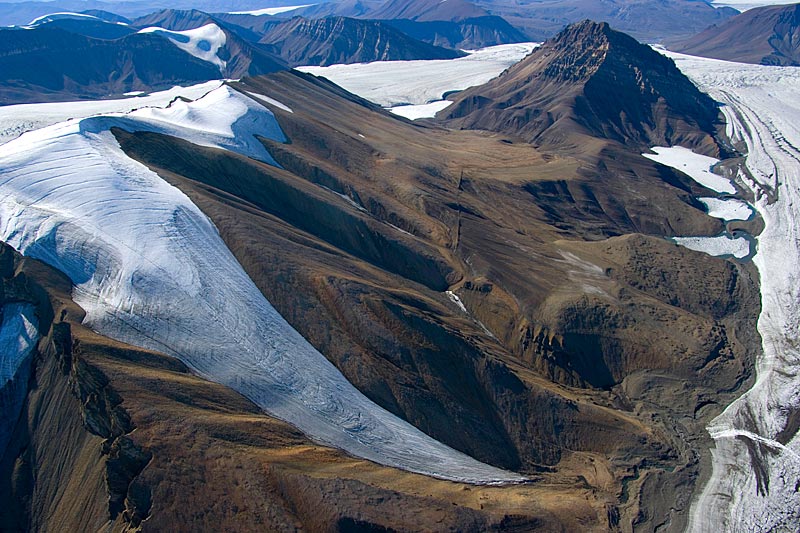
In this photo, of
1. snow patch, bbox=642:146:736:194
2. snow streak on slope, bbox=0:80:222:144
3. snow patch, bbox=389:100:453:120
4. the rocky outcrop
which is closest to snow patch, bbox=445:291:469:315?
the rocky outcrop

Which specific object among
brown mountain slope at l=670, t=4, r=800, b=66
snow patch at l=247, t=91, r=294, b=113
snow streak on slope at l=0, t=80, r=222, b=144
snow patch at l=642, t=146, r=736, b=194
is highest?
brown mountain slope at l=670, t=4, r=800, b=66

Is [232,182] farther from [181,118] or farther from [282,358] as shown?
[282,358]

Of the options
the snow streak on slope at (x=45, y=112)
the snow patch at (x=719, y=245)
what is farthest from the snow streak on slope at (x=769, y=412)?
the snow streak on slope at (x=45, y=112)

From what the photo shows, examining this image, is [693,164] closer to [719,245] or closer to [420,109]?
[719,245]

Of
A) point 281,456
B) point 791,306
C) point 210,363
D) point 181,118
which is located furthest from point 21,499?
point 791,306

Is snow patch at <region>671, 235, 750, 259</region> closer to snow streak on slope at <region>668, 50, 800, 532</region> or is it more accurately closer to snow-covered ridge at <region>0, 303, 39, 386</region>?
snow streak on slope at <region>668, 50, 800, 532</region>

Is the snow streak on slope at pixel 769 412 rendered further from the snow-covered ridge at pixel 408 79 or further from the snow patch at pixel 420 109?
the snow-covered ridge at pixel 408 79
